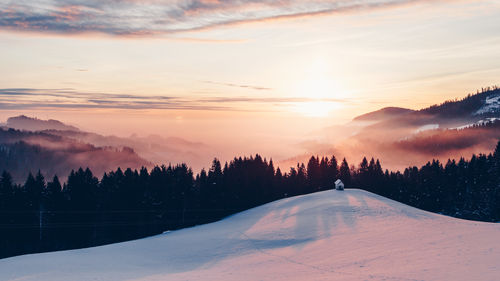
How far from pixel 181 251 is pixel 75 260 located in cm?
1156

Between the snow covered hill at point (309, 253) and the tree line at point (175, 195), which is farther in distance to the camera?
the tree line at point (175, 195)

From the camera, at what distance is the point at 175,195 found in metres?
69.9

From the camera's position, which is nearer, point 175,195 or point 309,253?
point 309,253

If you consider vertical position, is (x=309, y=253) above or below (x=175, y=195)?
below

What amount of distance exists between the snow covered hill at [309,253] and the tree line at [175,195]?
12.9 m

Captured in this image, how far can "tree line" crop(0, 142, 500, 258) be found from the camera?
57281 mm

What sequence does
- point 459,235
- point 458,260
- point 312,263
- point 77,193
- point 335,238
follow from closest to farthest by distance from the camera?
point 458,260
point 312,263
point 459,235
point 335,238
point 77,193

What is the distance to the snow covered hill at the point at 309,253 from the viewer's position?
2798cm

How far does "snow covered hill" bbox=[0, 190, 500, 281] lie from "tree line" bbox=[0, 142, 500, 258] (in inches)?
506

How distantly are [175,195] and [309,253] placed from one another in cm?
3836

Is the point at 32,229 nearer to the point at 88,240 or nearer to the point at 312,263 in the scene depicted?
the point at 88,240

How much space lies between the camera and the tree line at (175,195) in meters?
57.3

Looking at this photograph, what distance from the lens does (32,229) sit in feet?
185

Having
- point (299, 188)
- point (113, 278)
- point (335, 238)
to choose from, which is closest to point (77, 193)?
point (113, 278)
